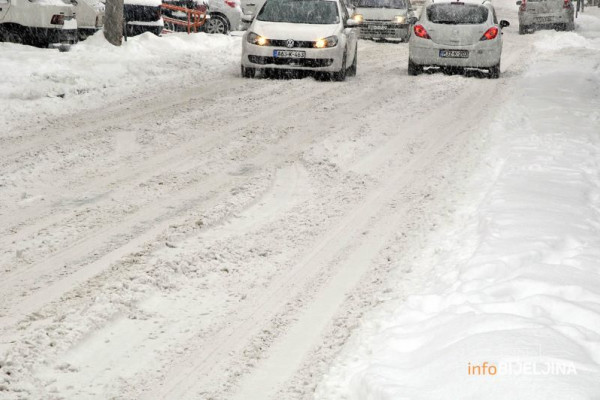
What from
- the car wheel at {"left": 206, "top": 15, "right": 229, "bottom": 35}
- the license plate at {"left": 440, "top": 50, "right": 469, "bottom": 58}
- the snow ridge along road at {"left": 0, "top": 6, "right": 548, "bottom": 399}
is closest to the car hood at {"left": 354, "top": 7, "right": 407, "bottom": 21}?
the car wheel at {"left": 206, "top": 15, "right": 229, "bottom": 35}

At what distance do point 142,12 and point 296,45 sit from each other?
7446 millimetres

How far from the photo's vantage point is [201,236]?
19.1 feet

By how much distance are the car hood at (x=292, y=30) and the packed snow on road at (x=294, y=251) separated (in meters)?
3.56

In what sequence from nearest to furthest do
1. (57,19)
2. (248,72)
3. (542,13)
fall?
(248,72) < (57,19) < (542,13)

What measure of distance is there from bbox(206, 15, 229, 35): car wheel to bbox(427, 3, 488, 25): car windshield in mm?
9757

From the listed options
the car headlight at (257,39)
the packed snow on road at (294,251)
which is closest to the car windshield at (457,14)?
the car headlight at (257,39)

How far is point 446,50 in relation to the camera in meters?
16.9

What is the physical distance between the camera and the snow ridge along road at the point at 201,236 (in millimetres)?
3955

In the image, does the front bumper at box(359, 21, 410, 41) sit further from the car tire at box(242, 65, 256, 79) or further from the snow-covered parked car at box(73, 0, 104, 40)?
the car tire at box(242, 65, 256, 79)

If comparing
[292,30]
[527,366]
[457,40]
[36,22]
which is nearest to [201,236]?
[527,366]

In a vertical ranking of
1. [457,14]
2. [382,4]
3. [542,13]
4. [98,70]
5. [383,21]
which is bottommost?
[98,70]

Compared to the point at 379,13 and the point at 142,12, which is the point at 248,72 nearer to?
the point at 142,12

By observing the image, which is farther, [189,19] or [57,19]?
[189,19]

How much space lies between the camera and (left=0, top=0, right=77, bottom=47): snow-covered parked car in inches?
596
